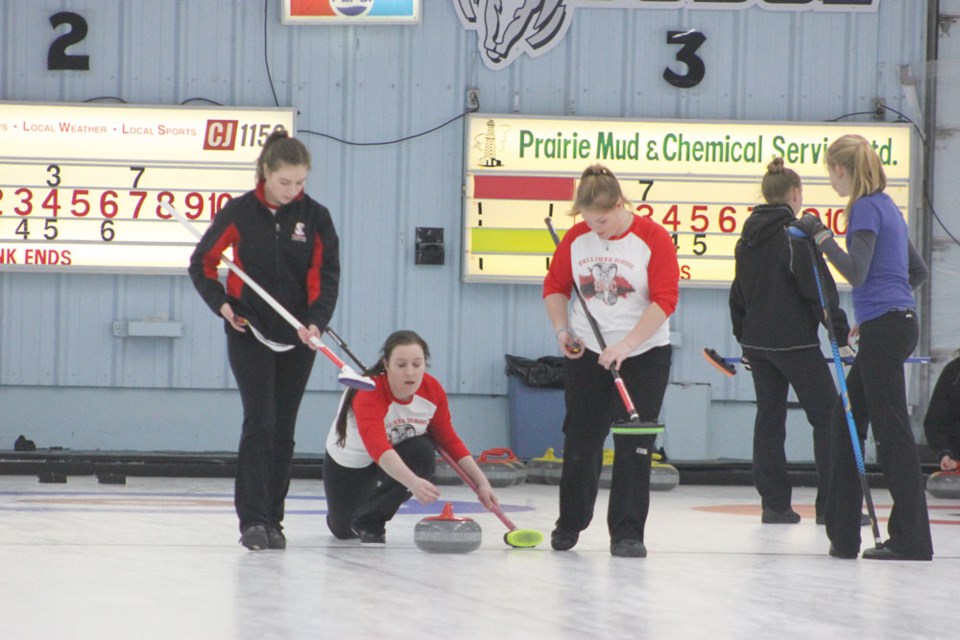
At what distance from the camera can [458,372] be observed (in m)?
8.43

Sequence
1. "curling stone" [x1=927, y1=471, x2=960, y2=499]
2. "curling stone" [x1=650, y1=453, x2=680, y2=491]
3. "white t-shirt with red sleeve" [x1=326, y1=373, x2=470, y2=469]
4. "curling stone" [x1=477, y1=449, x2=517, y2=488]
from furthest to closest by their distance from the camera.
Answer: "curling stone" [x1=650, y1=453, x2=680, y2=491], "curling stone" [x1=477, y1=449, x2=517, y2=488], "curling stone" [x1=927, y1=471, x2=960, y2=499], "white t-shirt with red sleeve" [x1=326, y1=373, x2=470, y2=469]

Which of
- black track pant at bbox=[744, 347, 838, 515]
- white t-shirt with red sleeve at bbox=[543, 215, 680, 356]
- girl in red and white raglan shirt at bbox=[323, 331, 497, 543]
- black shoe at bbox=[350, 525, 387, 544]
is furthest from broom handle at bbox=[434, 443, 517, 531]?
black track pant at bbox=[744, 347, 838, 515]

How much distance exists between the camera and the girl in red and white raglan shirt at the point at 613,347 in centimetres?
432

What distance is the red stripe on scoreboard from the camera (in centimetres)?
825

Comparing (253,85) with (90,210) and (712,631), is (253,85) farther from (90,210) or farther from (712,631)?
(712,631)

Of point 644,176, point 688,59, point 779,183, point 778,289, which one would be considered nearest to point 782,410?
point 778,289

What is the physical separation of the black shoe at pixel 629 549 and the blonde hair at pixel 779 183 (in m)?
1.96

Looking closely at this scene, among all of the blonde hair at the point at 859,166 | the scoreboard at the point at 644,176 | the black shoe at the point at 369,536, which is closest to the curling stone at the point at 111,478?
the scoreboard at the point at 644,176

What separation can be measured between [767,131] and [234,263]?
4.84 meters

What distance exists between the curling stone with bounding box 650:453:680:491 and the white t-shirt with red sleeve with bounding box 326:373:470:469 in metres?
2.91

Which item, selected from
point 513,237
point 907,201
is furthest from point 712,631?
point 907,201

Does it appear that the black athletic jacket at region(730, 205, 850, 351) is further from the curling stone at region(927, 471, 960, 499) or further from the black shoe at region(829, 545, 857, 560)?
the curling stone at region(927, 471, 960, 499)

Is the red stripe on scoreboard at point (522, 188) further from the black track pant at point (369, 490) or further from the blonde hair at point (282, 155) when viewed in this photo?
the blonde hair at point (282, 155)

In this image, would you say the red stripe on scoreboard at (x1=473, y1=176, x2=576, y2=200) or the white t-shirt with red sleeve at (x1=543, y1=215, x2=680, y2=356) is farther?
the red stripe on scoreboard at (x1=473, y1=176, x2=576, y2=200)
